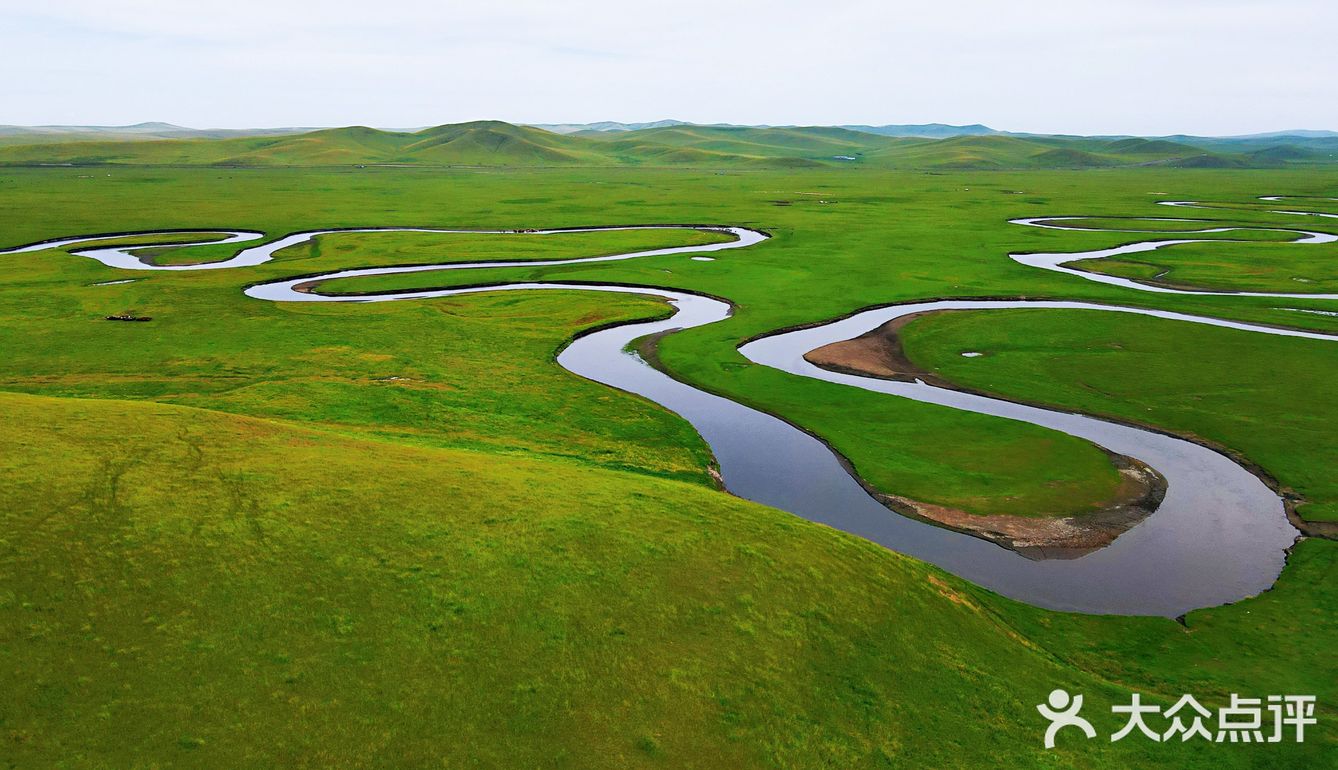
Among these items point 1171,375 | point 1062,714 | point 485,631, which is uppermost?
point 485,631

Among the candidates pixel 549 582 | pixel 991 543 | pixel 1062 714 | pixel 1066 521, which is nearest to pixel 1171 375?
pixel 1066 521

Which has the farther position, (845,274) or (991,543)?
(845,274)

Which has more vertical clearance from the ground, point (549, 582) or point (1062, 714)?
point (549, 582)

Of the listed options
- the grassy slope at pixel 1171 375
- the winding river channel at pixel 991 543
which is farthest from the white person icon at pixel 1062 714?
the grassy slope at pixel 1171 375

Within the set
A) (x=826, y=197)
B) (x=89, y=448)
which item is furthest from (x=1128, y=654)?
(x=826, y=197)

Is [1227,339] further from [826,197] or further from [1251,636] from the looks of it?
[826,197]

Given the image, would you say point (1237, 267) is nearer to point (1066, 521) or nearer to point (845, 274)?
point (845, 274)
